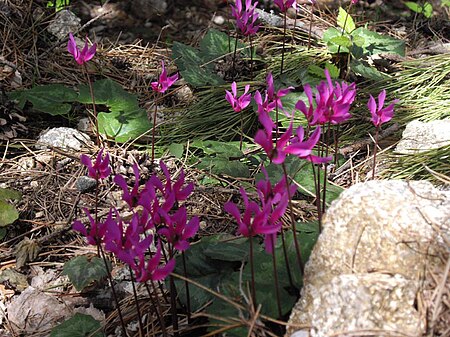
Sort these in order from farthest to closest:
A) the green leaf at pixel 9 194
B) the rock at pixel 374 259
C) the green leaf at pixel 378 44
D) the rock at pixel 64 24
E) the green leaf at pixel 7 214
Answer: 1. the rock at pixel 64 24
2. the green leaf at pixel 378 44
3. the green leaf at pixel 9 194
4. the green leaf at pixel 7 214
5. the rock at pixel 374 259

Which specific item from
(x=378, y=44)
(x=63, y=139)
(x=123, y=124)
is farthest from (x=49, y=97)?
(x=378, y=44)

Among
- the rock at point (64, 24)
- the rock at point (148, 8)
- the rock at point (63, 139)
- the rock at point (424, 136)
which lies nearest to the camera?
the rock at point (424, 136)

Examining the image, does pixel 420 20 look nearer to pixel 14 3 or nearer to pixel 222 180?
pixel 222 180

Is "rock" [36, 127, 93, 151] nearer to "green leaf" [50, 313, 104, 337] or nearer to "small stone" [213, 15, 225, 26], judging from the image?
"green leaf" [50, 313, 104, 337]

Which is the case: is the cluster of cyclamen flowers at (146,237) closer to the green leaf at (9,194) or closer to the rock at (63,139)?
the green leaf at (9,194)

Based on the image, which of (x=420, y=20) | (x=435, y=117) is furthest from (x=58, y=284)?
(x=420, y=20)

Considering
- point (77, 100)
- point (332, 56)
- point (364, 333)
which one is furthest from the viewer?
point (332, 56)

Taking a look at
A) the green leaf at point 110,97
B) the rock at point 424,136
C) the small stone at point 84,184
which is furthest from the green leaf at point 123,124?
the rock at point 424,136
